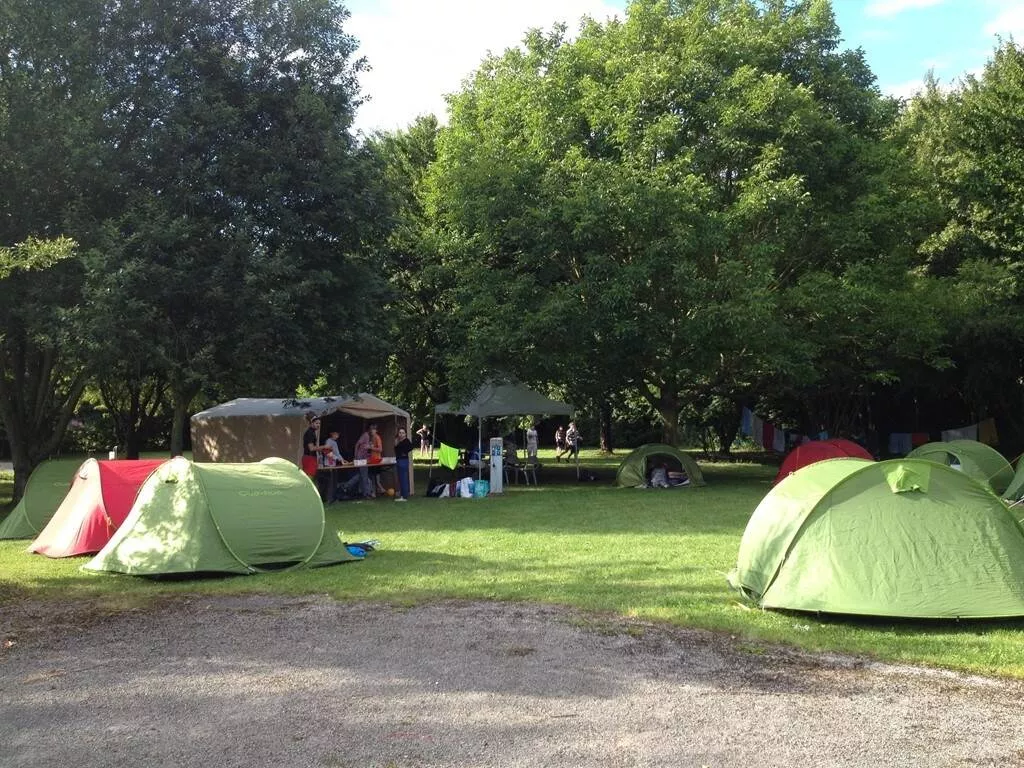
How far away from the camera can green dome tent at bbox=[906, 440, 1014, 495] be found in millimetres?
17562

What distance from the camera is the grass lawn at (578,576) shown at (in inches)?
275

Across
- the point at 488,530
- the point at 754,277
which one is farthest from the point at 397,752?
the point at 754,277

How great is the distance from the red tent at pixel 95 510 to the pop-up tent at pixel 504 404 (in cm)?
1110

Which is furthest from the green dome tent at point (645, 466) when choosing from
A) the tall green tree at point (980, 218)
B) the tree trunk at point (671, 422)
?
the tall green tree at point (980, 218)

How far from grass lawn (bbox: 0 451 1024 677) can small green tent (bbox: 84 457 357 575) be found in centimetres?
25

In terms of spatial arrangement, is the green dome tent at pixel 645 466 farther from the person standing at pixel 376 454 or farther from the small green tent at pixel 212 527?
the small green tent at pixel 212 527

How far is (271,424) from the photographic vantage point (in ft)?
62.5

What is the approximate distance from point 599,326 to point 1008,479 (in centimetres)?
886

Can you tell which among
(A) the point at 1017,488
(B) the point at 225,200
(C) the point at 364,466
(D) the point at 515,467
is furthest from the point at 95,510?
(A) the point at 1017,488

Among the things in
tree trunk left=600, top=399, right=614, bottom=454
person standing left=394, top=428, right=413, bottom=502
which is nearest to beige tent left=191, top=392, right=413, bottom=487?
person standing left=394, top=428, right=413, bottom=502

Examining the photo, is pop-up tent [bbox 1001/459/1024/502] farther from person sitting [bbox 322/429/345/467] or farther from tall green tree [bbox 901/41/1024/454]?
person sitting [bbox 322/429/345/467]

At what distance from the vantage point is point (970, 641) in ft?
22.3

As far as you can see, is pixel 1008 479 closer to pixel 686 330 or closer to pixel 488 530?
pixel 686 330

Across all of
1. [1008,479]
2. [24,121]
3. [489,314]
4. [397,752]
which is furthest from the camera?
[489,314]
